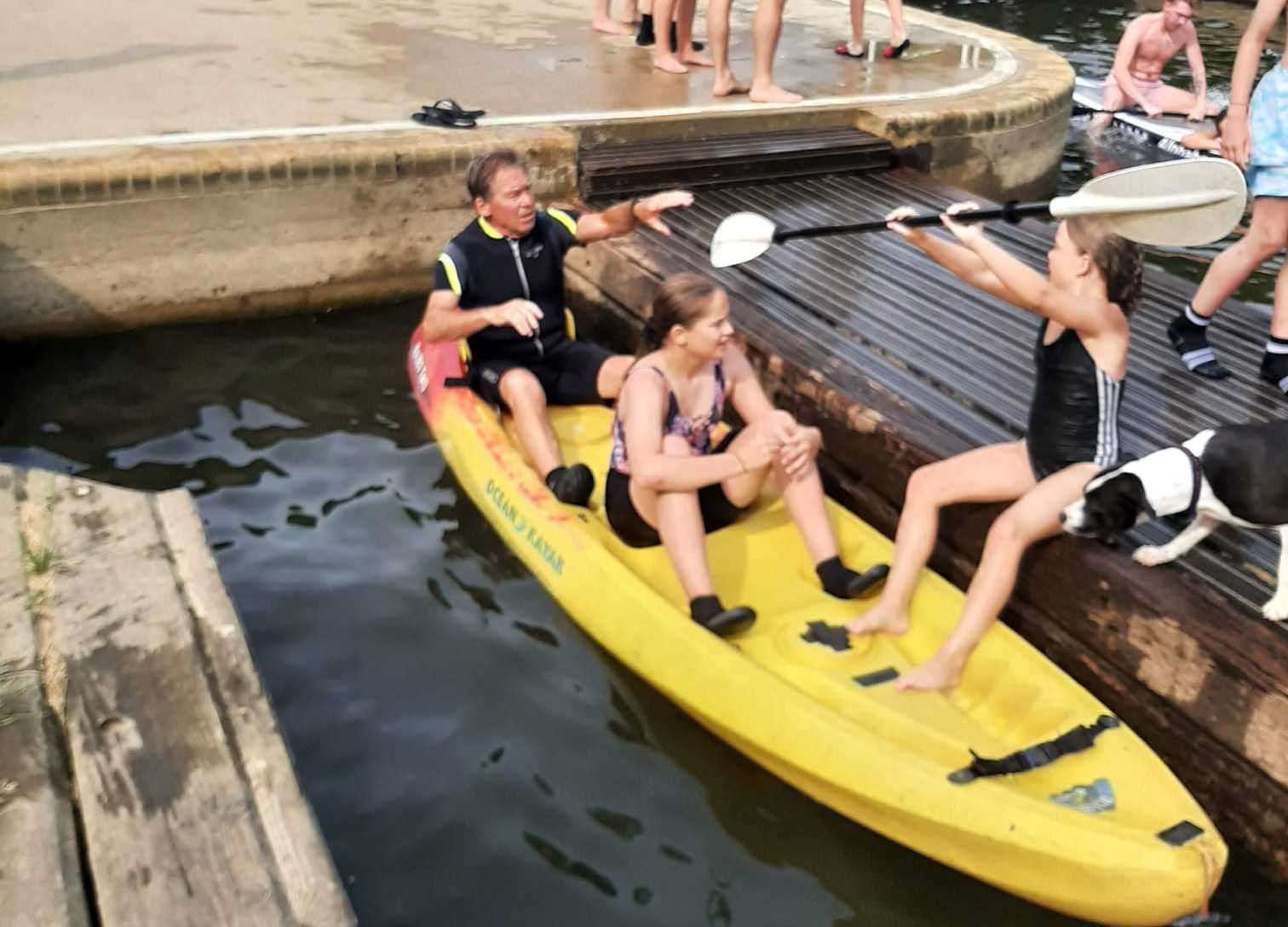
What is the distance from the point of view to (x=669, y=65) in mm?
7391

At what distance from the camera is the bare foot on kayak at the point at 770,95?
675cm

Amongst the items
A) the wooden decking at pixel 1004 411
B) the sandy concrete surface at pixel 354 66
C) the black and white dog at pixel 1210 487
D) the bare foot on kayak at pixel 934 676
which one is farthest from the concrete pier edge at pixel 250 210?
the black and white dog at pixel 1210 487

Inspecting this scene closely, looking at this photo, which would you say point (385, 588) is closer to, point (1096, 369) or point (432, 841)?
point (432, 841)

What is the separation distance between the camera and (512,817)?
10.1 feet

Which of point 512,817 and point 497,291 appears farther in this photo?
point 497,291

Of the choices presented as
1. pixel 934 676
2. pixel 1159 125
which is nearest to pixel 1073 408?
pixel 934 676

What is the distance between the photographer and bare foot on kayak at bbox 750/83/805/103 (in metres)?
6.75

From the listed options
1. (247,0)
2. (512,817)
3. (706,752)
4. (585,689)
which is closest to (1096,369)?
(706,752)

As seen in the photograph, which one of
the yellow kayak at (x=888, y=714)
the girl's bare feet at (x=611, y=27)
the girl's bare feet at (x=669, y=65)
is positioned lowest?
the yellow kayak at (x=888, y=714)

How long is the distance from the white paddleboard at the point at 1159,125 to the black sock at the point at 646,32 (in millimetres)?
2831

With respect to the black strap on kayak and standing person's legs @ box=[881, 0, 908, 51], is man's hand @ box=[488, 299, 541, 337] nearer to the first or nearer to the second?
the black strap on kayak

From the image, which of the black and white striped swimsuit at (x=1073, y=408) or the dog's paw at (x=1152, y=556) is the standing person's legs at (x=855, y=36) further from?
the dog's paw at (x=1152, y=556)

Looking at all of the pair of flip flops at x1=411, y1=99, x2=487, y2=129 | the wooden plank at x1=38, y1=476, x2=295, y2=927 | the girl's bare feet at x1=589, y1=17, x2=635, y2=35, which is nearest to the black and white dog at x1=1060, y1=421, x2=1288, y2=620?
the wooden plank at x1=38, y1=476, x2=295, y2=927

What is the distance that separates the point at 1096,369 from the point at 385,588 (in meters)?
2.24
